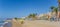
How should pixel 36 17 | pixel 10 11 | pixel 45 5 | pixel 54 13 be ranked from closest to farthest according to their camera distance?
pixel 10 11
pixel 45 5
pixel 36 17
pixel 54 13

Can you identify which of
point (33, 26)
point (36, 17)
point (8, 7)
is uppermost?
point (8, 7)

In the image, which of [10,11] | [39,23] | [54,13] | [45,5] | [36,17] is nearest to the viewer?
[10,11]

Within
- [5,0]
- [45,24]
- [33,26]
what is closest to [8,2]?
[5,0]

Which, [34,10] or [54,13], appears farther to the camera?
[54,13]

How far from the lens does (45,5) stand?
4.64 meters

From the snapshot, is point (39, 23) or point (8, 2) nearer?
point (8, 2)

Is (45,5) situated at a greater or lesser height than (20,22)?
greater

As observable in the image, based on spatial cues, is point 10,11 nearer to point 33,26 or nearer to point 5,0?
point 5,0

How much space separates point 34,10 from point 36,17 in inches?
27.4

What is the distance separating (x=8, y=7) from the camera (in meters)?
4.45

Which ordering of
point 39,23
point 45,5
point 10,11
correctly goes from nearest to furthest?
1. point 10,11
2. point 45,5
3. point 39,23

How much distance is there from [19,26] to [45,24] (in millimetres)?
1110

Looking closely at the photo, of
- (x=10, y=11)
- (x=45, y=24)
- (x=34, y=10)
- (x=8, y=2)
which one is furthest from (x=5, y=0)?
(x=45, y=24)

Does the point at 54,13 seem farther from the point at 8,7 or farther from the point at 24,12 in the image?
the point at 8,7
